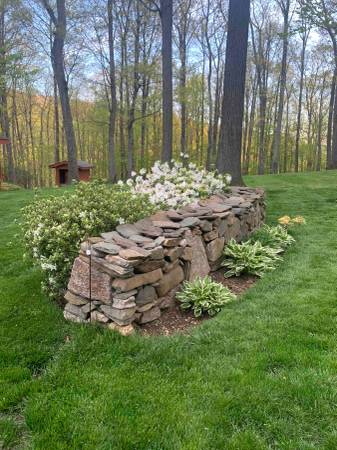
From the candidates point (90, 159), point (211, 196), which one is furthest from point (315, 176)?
point (90, 159)

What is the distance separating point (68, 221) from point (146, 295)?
1.05 m

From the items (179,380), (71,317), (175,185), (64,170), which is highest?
(64,170)

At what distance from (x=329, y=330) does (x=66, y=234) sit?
7.52ft

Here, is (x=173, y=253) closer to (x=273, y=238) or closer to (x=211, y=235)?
(x=211, y=235)

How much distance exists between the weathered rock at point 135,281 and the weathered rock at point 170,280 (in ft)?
0.39

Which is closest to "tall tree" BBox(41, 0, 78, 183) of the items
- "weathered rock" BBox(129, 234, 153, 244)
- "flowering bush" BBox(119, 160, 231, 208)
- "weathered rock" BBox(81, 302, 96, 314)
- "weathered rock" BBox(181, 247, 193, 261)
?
"flowering bush" BBox(119, 160, 231, 208)

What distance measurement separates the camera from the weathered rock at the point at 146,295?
308 cm

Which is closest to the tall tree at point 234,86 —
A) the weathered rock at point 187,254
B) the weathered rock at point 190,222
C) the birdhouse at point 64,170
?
the weathered rock at point 190,222

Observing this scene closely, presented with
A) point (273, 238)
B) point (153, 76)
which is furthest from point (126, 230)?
point (153, 76)

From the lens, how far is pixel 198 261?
3.99 m

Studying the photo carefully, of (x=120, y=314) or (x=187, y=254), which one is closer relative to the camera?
(x=120, y=314)

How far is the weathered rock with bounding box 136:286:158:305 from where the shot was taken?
3.08 meters

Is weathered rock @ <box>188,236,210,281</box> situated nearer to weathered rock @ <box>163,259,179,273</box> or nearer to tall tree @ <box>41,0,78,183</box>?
weathered rock @ <box>163,259,179,273</box>

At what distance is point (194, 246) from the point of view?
3.92 metres
